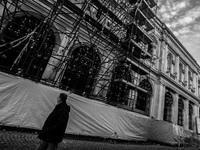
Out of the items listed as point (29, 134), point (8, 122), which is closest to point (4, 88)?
point (8, 122)

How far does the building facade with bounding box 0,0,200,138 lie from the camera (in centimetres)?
506

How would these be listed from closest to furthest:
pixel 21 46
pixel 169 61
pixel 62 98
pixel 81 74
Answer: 1. pixel 62 98
2. pixel 21 46
3. pixel 81 74
4. pixel 169 61

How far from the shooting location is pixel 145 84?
11.1 m

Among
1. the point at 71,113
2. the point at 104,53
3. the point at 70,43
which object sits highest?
the point at 104,53

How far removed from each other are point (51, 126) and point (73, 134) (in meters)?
2.91

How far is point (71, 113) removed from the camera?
476cm

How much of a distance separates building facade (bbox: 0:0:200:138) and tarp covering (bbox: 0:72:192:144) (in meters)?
0.52

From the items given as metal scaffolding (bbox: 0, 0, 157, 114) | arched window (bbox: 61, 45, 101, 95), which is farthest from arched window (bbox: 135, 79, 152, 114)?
arched window (bbox: 61, 45, 101, 95)

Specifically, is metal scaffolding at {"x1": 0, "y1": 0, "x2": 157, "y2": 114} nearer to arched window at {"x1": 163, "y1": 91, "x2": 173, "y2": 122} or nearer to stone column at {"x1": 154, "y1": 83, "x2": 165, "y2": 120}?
stone column at {"x1": 154, "y1": 83, "x2": 165, "y2": 120}

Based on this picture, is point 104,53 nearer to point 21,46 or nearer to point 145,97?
point 21,46

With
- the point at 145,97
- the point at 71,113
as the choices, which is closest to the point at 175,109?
the point at 145,97

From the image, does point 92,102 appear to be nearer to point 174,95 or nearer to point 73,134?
point 73,134

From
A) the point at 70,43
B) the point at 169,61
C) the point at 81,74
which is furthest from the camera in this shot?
the point at 169,61

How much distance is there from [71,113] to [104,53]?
473 cm
